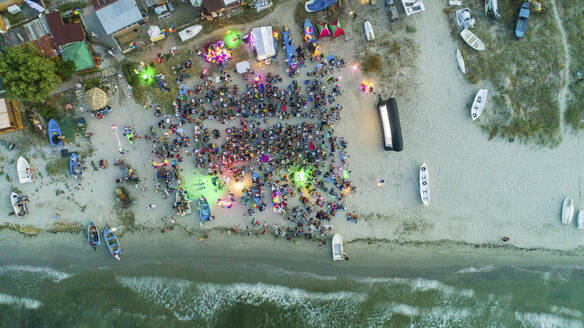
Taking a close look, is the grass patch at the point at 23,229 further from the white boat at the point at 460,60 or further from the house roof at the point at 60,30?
the white boat at the point at 460,60

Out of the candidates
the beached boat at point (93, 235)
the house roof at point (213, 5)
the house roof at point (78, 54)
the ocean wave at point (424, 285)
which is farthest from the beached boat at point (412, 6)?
the beached boat at point (93, 235)

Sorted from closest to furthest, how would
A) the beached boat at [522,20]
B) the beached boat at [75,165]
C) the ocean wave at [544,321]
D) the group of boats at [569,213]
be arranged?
1. the beached boat at [75,165]
2. the beached boat at [522,20]
3. the group of boats at [569,213]
4. the ocean wave at [544,321]

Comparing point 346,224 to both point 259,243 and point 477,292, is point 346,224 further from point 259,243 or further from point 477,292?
point 477,292

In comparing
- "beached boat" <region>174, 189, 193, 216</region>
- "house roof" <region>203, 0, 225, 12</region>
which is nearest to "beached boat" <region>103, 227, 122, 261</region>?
"beached boat" <region>174, 189, 193, 216</region>

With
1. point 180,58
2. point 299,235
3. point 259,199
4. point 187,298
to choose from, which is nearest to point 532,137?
point 299,235

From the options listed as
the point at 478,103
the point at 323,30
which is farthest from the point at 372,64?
the point at 478,103

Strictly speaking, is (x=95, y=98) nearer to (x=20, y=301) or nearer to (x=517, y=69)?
(x=20, y=301)

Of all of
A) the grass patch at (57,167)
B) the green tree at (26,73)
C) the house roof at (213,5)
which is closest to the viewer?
the green tree at (26,73)
